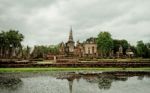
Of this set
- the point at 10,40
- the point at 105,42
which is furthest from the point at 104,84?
the point at 10,40

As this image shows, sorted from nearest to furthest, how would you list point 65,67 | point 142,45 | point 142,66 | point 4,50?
1. point 65,67
2. point 142,66
3. point 4,50
4. point 142,45

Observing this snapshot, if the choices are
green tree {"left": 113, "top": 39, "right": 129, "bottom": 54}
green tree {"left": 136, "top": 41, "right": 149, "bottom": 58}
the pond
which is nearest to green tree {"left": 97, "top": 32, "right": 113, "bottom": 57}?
green tree {"left": 136, "top": 41, "right": 149, "bottom": 58}

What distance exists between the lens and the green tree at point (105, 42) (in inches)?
4021

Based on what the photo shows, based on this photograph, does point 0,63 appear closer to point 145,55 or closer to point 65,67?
point 65,67

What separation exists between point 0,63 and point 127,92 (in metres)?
33.7

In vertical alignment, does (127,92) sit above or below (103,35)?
below

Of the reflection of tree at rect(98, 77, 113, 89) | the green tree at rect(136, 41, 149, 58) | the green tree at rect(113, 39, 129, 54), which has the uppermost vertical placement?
the green tree at rect(113, 39, 129, 54)

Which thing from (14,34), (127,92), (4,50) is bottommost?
(127,92)

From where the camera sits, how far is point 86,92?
57.6 ft

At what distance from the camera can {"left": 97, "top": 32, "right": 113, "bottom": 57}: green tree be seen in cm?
10212

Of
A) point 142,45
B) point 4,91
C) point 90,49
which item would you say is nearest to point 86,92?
point 4,91

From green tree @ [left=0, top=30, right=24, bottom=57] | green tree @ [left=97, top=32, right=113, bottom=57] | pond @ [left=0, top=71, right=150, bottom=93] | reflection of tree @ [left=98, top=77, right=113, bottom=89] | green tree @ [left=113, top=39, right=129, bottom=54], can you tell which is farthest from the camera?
green tree @ [left=113, top=39, right=129, bottom=54]

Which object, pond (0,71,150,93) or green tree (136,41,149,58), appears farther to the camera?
green tree (136,41,149,58)

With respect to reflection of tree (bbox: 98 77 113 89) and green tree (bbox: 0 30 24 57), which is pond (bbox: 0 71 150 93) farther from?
green tree (bbox: 0 30 24 57)
